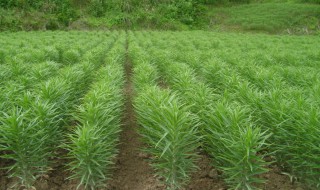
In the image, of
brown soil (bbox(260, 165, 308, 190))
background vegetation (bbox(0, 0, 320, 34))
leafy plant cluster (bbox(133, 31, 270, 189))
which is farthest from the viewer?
background vegetation (bbox(0, 0, 320, 34))

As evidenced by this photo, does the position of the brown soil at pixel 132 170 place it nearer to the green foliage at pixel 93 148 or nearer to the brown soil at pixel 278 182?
the green foliage at pixel 93 148

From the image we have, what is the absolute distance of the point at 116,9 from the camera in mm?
28344

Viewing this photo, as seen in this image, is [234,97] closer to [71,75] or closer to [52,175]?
[52,175]

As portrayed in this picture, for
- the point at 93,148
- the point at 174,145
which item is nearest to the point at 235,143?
the point at 174,145

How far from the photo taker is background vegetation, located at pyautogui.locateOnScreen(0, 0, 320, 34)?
81.4ft

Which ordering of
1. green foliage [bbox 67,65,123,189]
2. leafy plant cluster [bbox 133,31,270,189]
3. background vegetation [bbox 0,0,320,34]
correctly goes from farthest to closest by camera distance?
background vegetation [bbox 0,0,320,34]
green foliage [bbox 67,65,123,189]
leafy plant cluster [bbox 133,31,270,189]

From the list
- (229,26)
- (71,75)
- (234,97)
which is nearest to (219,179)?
(234,97)

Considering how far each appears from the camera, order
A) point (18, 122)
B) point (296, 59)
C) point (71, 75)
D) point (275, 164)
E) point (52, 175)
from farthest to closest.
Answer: point (296, 59)
point (71, 75)
point (275, 164)
point (52, 175)
point (18, 122)

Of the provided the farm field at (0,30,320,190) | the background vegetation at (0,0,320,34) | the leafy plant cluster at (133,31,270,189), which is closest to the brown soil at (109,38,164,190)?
the farm field at (0,30,320,190)

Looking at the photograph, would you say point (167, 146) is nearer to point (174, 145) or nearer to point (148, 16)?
point (174, 145)

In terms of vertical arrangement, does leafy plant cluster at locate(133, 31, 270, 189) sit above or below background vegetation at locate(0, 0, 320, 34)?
below

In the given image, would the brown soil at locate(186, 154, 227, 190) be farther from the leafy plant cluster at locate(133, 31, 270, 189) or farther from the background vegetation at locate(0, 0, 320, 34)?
the background vegetation at locate(0, 0, 320, 34)

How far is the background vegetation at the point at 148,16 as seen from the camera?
24.8 metres

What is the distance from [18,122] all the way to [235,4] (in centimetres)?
3829
